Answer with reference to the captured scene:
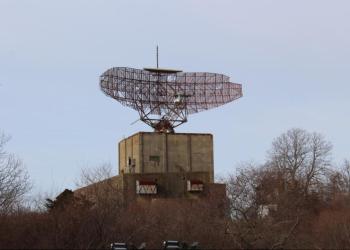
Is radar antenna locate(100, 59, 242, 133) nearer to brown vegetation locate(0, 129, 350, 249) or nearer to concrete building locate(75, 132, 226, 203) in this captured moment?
concrete building locate(75, 132, 226, 203)

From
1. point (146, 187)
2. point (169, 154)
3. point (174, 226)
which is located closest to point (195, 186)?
point (146, 187)

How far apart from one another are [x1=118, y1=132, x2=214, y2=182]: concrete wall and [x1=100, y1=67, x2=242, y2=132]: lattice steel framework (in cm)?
277

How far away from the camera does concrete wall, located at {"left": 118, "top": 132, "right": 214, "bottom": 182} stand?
216 ft

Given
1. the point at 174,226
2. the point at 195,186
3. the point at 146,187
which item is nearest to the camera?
the point at 174,226

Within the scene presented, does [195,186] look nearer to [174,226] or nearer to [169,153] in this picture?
[169,153]

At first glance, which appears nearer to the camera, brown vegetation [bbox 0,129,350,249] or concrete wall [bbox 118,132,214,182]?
brown vegetation [bbox 0,129,350,249]

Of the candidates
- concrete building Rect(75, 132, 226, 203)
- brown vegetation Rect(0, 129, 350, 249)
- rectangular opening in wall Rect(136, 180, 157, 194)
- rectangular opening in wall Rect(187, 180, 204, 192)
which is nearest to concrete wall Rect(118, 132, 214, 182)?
concrete building Rect(75, 132, 226, 203)

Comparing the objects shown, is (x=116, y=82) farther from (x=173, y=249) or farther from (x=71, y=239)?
(x=173, y=249)

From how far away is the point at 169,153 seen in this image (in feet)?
218

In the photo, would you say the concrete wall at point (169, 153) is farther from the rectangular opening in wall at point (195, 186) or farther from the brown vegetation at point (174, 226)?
the brown vegetation at point (174, 226)

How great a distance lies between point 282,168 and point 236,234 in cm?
4955

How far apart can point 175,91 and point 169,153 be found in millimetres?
6873

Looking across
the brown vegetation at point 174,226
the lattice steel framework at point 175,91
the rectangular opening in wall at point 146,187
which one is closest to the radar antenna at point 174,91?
the lattice steel framework at point 175,91

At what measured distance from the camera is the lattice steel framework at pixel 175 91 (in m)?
61.7
